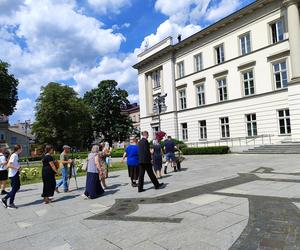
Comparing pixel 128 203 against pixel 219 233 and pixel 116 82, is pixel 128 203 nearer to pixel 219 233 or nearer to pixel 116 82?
pixel 219 233

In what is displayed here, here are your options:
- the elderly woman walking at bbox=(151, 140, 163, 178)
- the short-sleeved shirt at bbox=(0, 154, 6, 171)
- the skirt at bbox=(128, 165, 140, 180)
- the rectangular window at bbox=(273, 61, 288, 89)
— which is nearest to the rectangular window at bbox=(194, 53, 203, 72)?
the rectangular window at bbox=(273, 61, 288, 89)

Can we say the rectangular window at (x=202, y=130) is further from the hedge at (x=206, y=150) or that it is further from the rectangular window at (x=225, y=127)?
the hedge at (x=206, y=150)

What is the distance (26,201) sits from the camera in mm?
10508

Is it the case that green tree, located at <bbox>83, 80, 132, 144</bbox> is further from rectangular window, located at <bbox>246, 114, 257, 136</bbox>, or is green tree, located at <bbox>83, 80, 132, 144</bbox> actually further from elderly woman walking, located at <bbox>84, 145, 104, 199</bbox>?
elderly woman walking, located at <bbox>84, 145, 104, 199</bbox>

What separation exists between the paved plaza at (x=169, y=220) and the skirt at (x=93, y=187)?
327 millimetres

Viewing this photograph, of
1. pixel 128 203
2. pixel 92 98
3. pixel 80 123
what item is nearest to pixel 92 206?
pixel 128 203

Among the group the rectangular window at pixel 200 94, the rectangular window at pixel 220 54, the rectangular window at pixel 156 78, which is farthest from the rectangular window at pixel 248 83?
the rectangular window at pixel 156 78

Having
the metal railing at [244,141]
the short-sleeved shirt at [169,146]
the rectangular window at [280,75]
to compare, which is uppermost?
the rectangular window at [280,75]

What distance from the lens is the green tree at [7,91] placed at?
165 feet

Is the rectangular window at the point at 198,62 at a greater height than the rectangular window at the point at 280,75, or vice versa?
the rectangular window at the point at 198,62

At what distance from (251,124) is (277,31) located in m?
9.27

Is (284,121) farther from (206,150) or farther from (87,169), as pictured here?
(87,169)

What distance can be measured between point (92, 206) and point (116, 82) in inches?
2420

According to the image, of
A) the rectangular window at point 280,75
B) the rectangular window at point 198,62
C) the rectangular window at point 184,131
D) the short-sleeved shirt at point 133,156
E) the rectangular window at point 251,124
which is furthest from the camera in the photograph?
the rectangular window at point 184,131
